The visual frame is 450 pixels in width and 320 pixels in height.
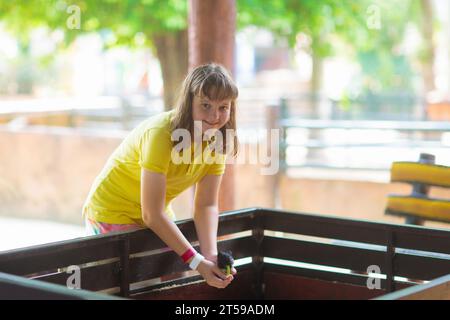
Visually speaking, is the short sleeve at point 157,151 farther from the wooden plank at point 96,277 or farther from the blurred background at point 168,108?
the blurred background at point 168,108

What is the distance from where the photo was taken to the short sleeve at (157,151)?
281 centimetres

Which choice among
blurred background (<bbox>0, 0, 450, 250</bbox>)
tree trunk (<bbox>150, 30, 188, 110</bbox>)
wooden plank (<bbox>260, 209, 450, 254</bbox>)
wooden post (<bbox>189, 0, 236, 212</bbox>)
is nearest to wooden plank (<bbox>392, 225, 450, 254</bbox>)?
wooden plank (<bbox>260, 209, 450, 254</bbox>)

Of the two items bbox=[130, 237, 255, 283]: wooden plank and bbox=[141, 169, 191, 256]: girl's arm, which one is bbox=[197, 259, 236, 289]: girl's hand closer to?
bbox=[141, 169, 191, 256]: girl's arm

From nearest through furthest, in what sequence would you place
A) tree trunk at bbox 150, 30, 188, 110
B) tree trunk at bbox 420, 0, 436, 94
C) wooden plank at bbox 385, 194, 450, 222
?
wooden plank at bbox 385, 194, 450, 222 → tree trunk at bbox 150, 30, 188, 110 → tree trunk at bbox 420, 0, 436, 94

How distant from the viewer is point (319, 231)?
3.36 meters

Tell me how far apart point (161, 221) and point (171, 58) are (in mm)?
5927

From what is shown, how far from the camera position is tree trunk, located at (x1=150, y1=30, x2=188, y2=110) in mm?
8500

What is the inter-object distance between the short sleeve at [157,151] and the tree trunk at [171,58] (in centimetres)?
561

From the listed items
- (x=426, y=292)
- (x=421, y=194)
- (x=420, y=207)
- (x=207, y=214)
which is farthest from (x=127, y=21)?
(x=426, y=292)

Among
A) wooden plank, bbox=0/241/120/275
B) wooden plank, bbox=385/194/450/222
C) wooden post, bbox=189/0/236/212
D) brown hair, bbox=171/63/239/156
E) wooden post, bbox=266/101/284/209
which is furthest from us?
wooden post, bbox=266/101/284/209

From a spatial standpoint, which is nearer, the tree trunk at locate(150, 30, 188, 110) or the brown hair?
the brown hair

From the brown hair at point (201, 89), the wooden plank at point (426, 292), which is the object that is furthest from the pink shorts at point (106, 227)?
the wooden plank at point (426, 292)
